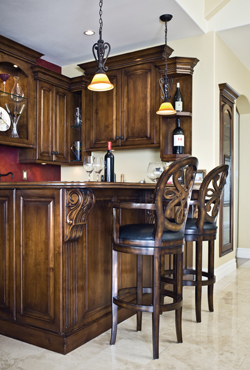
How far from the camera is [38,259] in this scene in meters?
2.21

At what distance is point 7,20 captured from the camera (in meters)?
3.70

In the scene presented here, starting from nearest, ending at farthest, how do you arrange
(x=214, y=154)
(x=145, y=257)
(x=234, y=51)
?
(x=145, y=257)
(x=214, y=154)
(x=234, y=51)

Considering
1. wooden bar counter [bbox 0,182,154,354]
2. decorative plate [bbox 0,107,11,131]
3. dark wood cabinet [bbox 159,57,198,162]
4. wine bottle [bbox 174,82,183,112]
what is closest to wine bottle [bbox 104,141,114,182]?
wooden bar counter [bbox 0,182,154,354]

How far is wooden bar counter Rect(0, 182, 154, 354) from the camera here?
2.10 meters

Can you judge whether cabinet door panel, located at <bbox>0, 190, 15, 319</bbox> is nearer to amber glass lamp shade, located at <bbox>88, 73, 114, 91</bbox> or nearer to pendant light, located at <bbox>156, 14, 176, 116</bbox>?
amber glass lamp shade, located at <bbox>88, 73, 114, 91</bbox>

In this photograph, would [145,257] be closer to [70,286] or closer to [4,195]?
[70,286]

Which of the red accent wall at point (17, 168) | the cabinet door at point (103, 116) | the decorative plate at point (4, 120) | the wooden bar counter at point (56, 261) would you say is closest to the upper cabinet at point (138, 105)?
the cabinet door at point (103, 116)

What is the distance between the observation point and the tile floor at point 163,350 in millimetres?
1968

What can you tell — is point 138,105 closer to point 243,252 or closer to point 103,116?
point 103,116

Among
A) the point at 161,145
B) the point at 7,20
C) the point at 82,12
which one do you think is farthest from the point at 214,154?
the point at 7,20

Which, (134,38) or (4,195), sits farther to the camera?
(134,38)

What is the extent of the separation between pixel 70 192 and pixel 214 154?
2.31 meters

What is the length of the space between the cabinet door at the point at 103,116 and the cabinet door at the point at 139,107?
0.30 ft

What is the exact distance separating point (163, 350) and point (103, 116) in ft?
10.2
